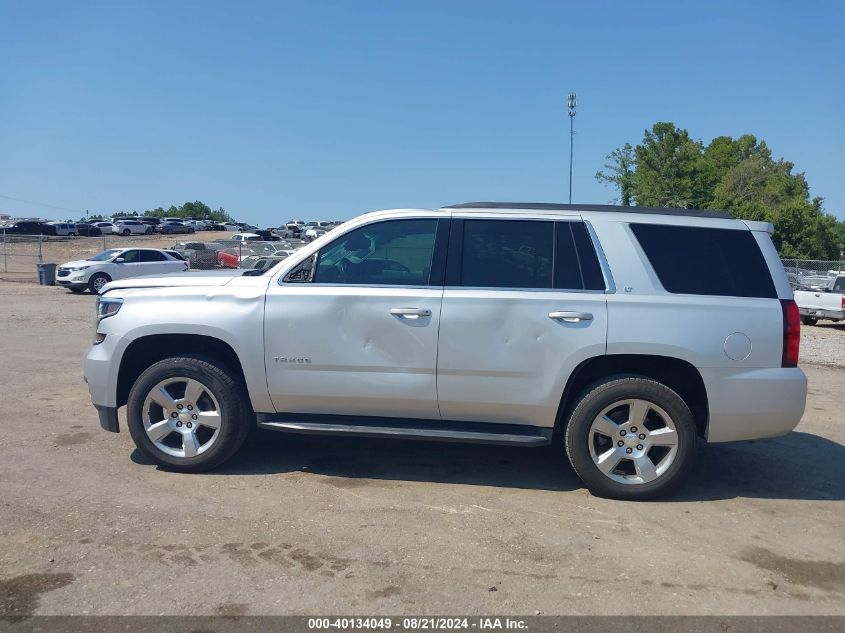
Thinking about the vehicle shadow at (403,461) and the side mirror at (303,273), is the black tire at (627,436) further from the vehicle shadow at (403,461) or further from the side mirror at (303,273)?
the side mirror at (303,273)

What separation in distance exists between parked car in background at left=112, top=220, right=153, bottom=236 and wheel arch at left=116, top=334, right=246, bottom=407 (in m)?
64.3

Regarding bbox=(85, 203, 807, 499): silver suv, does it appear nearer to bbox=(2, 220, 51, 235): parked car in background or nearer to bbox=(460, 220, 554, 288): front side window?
bbox=(460, 220, 554, 288): front side window

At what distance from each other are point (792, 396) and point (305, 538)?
334cm

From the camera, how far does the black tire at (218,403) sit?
548 cm

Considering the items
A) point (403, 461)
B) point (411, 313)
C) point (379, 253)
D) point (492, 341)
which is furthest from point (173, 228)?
point (492, 341)

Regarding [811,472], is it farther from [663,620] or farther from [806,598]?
[663,620]

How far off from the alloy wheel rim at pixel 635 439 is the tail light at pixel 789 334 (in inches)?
35.0

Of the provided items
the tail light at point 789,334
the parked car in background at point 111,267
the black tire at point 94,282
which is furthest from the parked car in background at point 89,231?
the tail light at point 789,334

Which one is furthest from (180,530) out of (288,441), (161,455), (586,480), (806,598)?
(806,598)

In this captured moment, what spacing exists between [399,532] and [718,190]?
6715cm

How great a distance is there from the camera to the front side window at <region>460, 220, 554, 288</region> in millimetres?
5340

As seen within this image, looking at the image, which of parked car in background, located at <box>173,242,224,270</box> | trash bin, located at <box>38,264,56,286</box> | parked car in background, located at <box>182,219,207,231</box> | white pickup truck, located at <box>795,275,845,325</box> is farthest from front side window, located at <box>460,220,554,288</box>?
parked car in background, located at <box>182,219,207,231</box>

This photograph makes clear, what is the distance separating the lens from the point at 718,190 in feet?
215

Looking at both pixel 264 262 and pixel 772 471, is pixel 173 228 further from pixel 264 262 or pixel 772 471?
pixel 772 471
